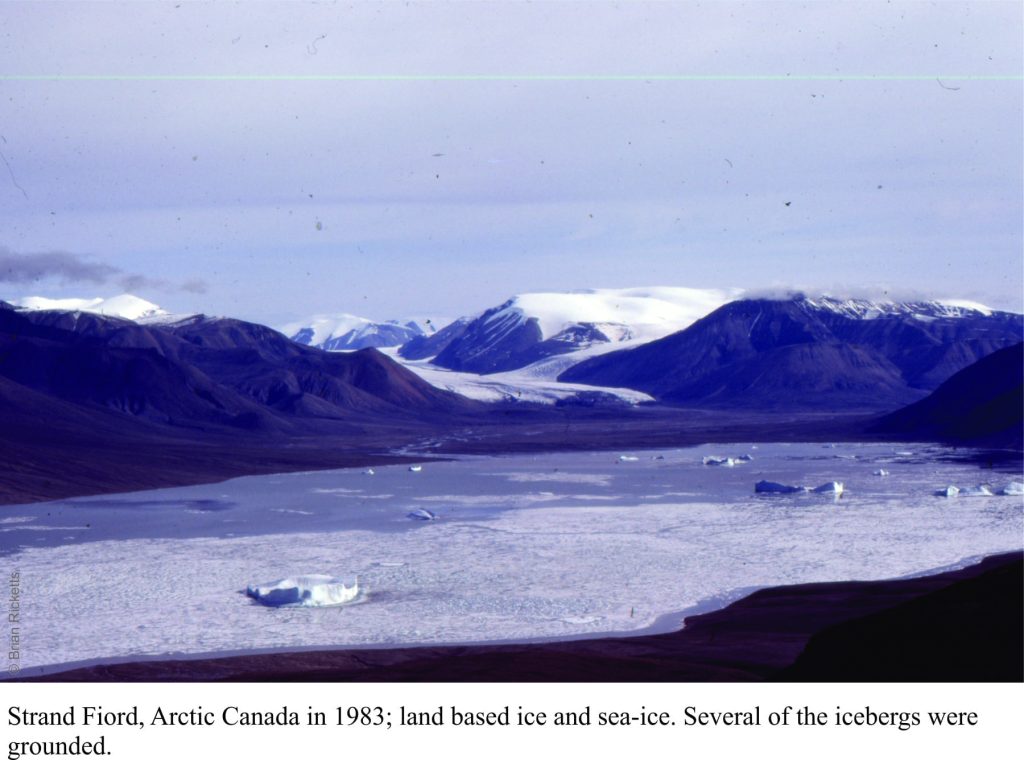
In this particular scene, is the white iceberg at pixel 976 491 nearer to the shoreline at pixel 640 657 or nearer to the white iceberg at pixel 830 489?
the white iceberg at pixel 830 489

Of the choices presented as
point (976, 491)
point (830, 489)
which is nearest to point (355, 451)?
point (830, 489)

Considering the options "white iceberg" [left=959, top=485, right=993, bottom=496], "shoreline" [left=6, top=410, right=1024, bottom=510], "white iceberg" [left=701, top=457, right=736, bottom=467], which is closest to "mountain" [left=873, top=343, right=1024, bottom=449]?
"shoreline" [left=6, top=410, right=1024, bottom=510]

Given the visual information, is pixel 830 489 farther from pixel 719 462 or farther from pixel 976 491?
pixel 719 462

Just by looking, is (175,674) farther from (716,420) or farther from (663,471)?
(716,420)

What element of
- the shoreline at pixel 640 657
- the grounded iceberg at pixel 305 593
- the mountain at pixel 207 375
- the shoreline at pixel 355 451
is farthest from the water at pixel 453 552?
the mountain at pixel 207 375

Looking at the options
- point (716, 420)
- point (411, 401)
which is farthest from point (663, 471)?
point (411, 401)
